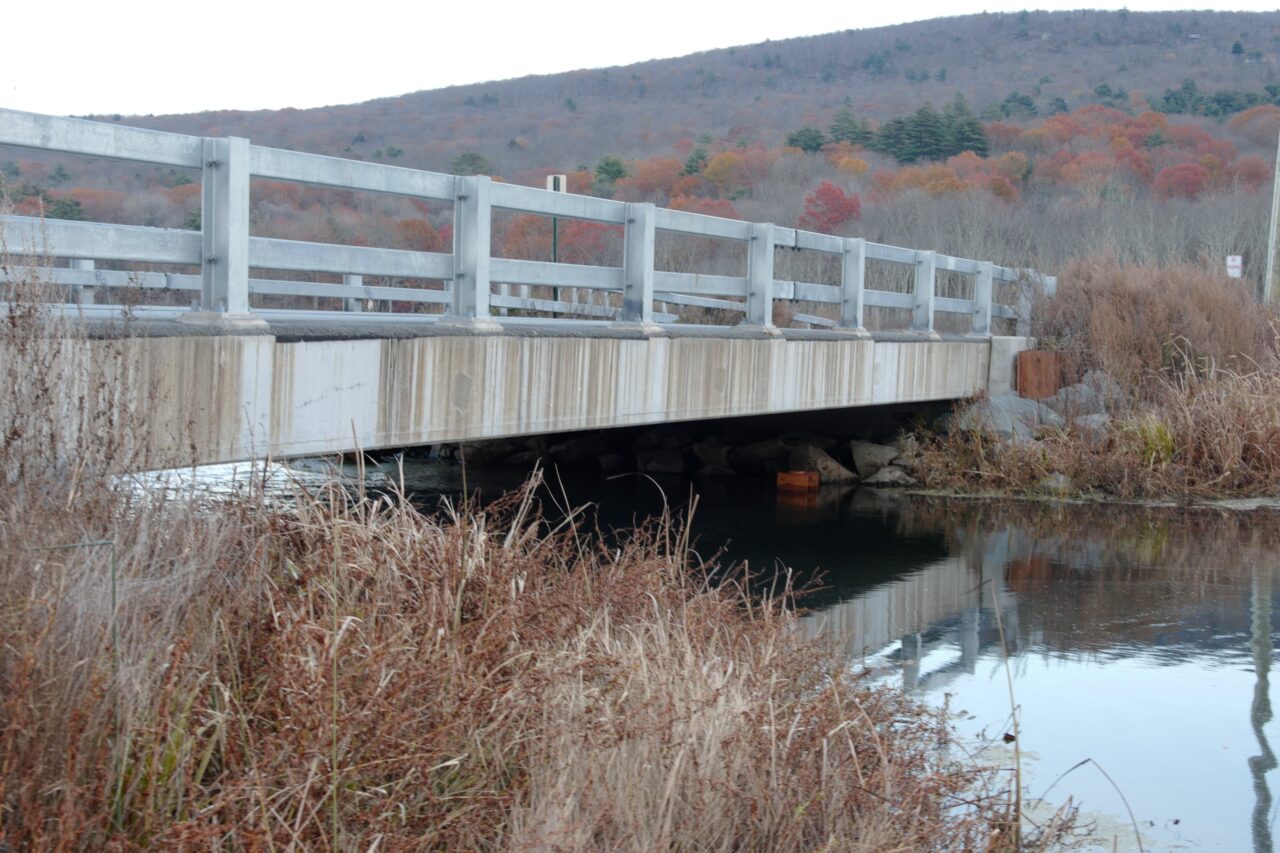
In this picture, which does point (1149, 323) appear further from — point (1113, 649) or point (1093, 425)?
point (1113, 649)

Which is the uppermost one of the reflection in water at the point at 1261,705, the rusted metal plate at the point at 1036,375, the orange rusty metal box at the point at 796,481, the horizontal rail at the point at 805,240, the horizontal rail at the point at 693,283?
the horizontal rail at the point at 805,240

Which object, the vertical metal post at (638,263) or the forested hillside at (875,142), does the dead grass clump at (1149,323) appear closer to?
the forested hillside at (875,142)

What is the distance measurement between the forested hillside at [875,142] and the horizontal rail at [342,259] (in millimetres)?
17402

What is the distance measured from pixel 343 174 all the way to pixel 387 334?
104cm

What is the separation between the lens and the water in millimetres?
7527

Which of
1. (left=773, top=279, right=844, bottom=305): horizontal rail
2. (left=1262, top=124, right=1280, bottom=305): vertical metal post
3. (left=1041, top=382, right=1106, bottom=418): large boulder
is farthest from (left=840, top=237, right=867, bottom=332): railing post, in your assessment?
(left=1262, top=124, right=1280, bottom=305): vertical metal post

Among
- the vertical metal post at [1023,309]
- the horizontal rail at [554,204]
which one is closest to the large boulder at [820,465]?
the vertical metal post at [1023,309]

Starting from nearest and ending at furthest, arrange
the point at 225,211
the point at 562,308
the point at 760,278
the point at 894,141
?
the point at 225,211 < the point at 760,278 < the point at 562,308 < the point at 894,141

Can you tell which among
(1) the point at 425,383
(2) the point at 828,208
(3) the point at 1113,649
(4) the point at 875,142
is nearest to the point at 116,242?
(1) the point at 425,383

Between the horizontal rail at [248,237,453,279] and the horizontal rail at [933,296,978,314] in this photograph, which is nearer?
the horizontal rail at [248,237,453,279]

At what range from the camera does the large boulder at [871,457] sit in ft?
69.6

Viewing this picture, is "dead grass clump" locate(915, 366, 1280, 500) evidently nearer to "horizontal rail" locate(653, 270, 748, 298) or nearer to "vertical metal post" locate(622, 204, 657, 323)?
"horizontal rail" locate(653, 270, 748, 298)

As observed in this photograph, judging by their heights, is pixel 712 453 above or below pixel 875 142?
below

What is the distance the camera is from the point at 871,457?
2133 cm
